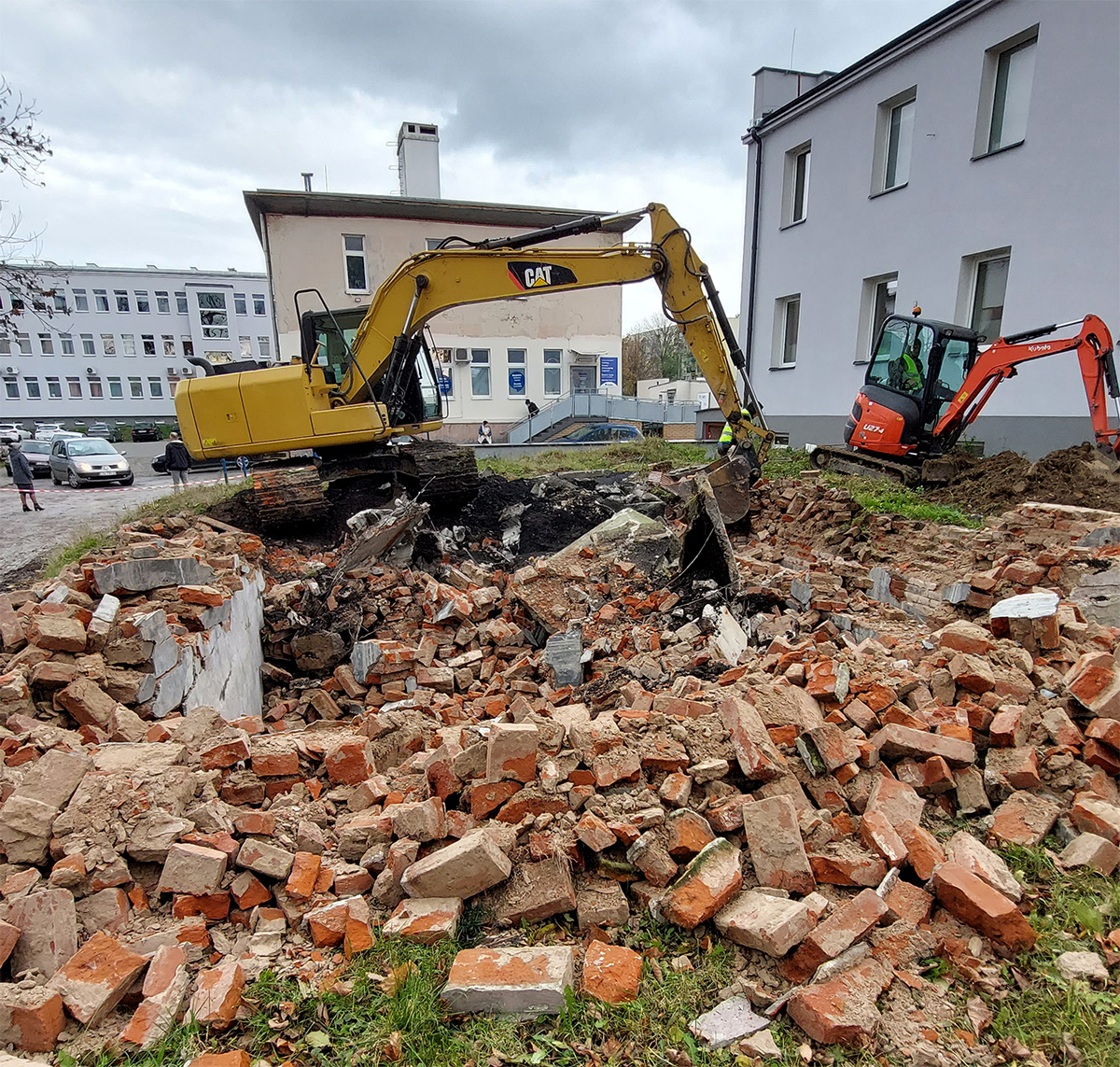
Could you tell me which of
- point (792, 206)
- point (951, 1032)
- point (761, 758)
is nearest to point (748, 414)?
point (761, 758)

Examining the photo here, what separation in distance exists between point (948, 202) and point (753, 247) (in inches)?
200

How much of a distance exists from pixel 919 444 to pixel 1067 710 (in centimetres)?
711

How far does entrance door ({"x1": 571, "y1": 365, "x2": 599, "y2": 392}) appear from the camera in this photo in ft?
87.1

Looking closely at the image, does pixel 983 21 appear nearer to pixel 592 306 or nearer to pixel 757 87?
pixel 757 87

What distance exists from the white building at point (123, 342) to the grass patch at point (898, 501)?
39.3 m

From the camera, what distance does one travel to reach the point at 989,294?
36.7ft

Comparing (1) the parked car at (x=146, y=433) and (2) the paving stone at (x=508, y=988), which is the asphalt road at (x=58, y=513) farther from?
(1) the parked car at (x=146, y=433)

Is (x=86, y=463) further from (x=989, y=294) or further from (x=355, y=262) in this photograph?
(x=989, y=294)

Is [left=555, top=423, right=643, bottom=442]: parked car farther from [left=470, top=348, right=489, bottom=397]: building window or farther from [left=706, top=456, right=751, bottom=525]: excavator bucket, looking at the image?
[left=706, top=456, right=751, bottom=525]: excavator bucket

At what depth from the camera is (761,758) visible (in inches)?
110

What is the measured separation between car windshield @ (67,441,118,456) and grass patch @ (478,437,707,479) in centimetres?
1054

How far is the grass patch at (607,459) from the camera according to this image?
44.1ft

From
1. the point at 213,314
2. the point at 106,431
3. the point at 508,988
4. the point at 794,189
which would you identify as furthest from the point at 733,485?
the point at 213,314

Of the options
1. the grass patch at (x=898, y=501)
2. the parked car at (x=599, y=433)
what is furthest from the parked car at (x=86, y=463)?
the grass patch at (x=898, y=501)
